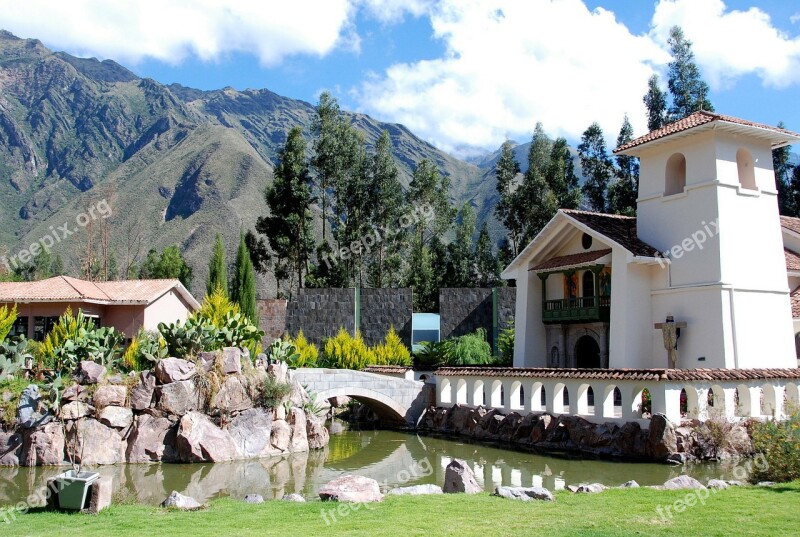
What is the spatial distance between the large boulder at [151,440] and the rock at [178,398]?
13.2 inches

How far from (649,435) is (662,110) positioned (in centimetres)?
2448

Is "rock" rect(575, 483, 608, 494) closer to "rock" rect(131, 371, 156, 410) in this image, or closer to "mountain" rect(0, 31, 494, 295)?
"rock" rect(131, 371, 156, 410)

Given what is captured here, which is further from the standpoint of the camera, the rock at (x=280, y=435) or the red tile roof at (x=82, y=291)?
the red tile roof at (x=82, y=291)

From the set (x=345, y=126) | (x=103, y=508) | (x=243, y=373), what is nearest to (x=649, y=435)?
(x=243, y=373)

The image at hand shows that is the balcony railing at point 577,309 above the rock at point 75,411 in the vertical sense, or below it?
above

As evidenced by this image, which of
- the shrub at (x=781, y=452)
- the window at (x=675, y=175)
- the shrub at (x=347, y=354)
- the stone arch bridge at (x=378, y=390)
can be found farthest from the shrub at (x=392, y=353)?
the shrub at (x=781, y=452)

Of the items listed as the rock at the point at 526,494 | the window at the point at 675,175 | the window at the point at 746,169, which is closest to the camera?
the rock at the point at 526,494

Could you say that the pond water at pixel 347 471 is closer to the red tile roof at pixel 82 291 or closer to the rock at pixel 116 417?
the rock at pixel 116 417

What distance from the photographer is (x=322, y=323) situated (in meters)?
34.6

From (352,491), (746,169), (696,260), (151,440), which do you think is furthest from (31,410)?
(746,169)

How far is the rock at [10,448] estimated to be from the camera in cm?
1853

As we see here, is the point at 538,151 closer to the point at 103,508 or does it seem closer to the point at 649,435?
the point at 649,435

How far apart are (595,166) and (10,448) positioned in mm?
31855

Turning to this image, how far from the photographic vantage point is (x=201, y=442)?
63.3ft
